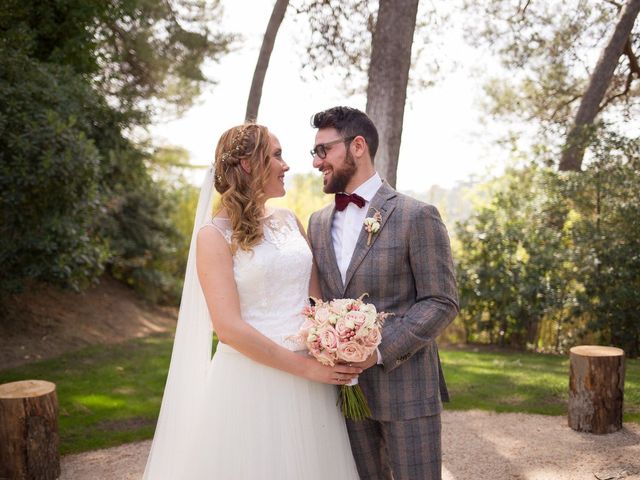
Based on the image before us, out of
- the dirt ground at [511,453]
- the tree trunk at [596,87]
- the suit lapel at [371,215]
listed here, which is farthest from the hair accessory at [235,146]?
the tree trunk at [596,87]

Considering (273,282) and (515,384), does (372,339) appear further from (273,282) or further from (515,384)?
(515,384)

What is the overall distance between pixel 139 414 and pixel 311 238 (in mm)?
3502

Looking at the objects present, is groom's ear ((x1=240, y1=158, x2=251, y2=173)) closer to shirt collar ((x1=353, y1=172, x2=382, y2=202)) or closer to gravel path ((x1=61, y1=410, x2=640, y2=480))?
shirt collar ((x1=353, y1=172, x2=382, y2=202))

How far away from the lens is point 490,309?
9.13 metres

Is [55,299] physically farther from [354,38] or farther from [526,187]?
[526,187]

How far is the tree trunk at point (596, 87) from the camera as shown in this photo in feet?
29.8

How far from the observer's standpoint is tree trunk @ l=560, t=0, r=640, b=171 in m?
9.09

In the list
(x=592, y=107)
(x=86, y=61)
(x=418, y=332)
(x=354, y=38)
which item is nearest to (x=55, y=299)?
(x=86, y=61)

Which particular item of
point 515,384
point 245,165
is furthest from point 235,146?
point 515,384

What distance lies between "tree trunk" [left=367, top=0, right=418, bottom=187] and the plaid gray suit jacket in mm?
2202

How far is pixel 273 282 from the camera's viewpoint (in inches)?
107

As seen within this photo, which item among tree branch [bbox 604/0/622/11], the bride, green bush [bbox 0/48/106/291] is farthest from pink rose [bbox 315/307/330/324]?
tree branch [bbox 604/0/622/11]

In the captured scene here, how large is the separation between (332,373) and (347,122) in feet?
3.70

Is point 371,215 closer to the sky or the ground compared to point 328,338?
closer to the sky
